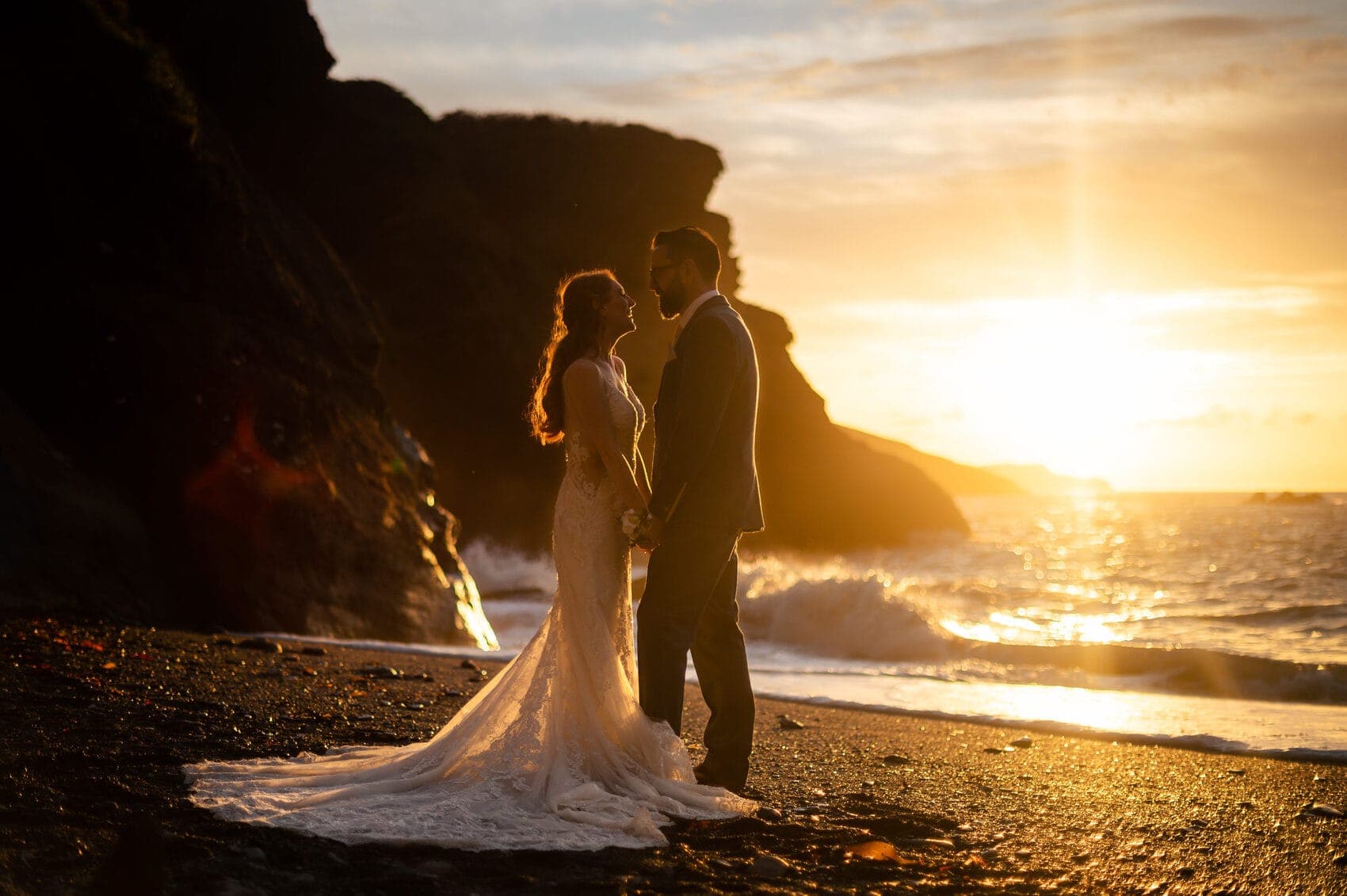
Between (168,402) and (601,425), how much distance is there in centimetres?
768

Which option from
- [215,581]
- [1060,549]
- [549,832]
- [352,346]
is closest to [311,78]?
[352,346]

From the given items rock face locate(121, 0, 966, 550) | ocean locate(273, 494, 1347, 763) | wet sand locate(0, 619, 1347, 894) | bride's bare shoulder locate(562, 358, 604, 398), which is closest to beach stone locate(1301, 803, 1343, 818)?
wet sand locate(0, 619, 1347, 894)

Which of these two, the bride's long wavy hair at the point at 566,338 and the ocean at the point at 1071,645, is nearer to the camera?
the bride's long wavy hair at the point at 566,338

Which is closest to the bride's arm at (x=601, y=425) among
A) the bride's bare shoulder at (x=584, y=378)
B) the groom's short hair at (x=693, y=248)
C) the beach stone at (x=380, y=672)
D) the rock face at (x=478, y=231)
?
the bride's bare shoulder at (x=584, y=378)

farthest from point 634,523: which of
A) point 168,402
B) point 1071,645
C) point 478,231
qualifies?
point 478,231

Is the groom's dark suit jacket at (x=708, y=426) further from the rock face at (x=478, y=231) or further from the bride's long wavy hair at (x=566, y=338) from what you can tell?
the rock face at (x=478, y=231)

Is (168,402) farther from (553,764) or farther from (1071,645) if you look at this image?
(1071,645)

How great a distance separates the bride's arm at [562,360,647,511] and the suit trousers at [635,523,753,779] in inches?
9.3

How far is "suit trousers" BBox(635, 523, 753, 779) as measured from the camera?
4797 mm

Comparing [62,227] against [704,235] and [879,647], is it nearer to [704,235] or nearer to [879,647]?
[704,235]

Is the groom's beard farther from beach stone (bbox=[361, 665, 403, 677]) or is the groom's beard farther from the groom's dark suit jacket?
beach stone (bbox=[361, 665, 403, 677])

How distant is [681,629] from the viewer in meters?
4.80

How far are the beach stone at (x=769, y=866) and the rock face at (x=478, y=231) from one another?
60.8 ft

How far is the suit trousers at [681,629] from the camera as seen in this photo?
4.80 meters
